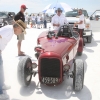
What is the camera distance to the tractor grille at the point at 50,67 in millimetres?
3984

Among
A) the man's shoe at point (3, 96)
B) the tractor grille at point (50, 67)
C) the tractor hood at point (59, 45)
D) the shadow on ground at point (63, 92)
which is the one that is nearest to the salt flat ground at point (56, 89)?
the shadow on ground at point (63, 92)

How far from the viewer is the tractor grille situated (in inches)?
157

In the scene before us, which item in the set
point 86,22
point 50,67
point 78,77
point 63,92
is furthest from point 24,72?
point 86,22

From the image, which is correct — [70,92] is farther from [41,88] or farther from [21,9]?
[21,9]

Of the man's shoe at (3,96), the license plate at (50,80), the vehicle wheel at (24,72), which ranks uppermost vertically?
the vehicle wheel at (24,72)

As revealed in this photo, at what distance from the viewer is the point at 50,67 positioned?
4.03m

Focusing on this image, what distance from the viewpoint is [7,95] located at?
3.85 m

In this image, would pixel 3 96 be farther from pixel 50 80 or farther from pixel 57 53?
pixel 57 53

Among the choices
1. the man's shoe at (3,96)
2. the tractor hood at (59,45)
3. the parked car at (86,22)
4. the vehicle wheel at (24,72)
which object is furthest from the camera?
the parked car at (86,22)

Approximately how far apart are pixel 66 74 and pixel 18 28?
4.77 feet

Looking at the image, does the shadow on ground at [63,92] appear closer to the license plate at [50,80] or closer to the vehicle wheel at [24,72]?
the license plate at [50,80]

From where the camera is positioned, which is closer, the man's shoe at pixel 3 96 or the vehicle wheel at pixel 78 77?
the man's shoe at pixel 3 96

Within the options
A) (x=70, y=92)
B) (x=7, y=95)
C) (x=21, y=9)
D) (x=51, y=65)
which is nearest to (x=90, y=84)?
(x=70, y=92)

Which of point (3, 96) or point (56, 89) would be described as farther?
point (56, 89)
